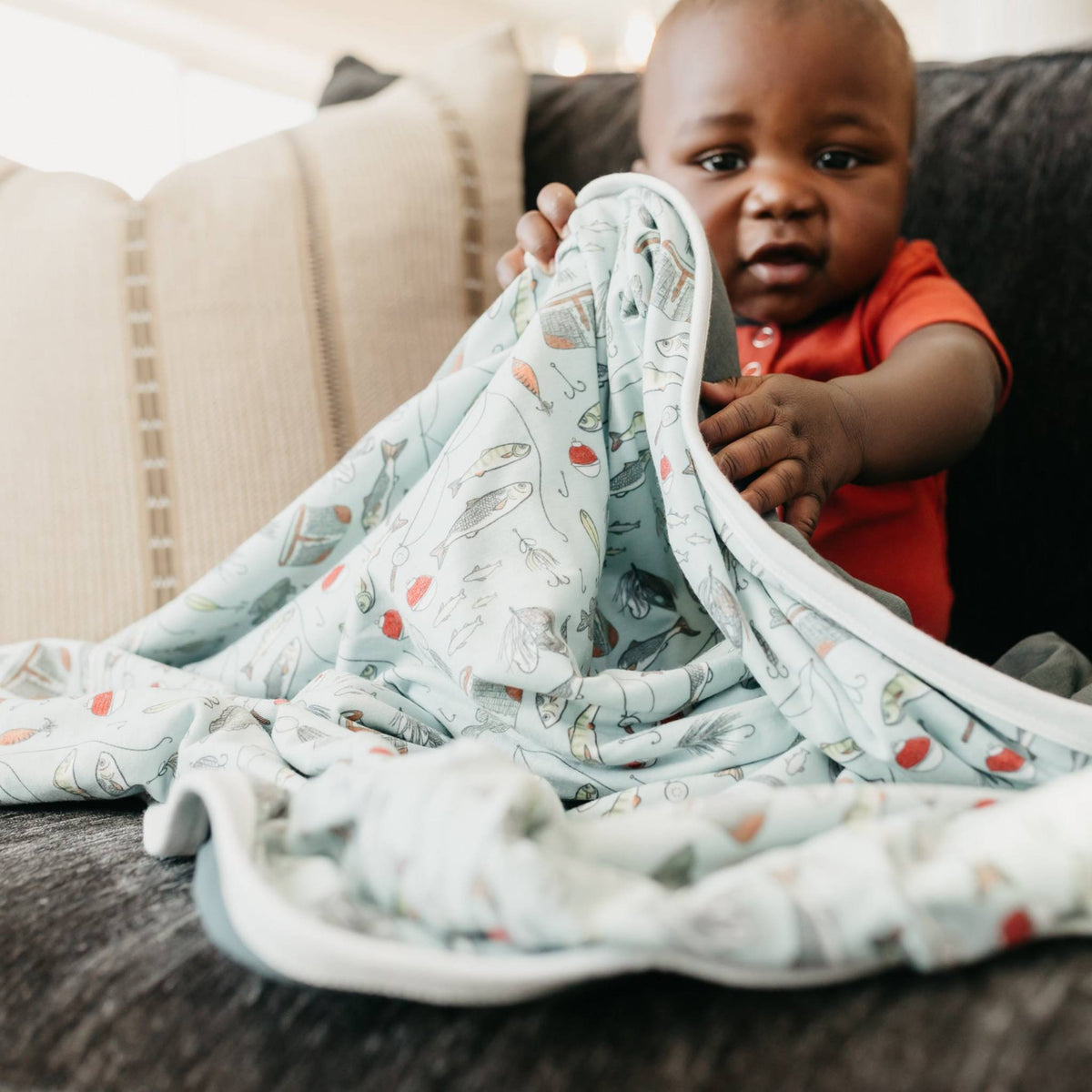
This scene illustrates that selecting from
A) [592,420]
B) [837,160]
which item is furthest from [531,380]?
[837,160]

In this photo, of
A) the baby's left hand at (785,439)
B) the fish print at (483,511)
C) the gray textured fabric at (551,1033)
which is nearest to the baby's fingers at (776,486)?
the baby's left hand at (785,439)

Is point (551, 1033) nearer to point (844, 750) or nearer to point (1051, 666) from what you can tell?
point (844, 750)

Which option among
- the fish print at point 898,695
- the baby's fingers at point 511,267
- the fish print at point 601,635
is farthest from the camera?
the baby's fingers at point 511,267

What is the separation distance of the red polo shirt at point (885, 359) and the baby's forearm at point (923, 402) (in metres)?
0.03

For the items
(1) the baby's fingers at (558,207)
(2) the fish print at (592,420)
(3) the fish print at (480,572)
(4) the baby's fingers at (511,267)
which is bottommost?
(3) the fish print at (480,572)

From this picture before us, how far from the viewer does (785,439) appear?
18.8 inches

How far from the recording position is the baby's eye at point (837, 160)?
0.72m

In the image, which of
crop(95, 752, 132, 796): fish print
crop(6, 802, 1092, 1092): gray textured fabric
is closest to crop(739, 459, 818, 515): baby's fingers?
crop(6, 802, 1092, 1092): gray textured fabric

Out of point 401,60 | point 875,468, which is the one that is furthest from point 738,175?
point 401,60

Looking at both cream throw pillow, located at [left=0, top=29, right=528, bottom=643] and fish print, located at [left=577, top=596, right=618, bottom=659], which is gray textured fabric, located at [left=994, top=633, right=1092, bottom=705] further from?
cream throw pillow, located at [left=0, top=29, right=528, bottom=643]

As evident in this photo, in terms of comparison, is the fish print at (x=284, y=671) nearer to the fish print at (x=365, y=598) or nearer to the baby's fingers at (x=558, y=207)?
the fish print at (x=365, y=598)

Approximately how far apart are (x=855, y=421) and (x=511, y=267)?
0.32 m

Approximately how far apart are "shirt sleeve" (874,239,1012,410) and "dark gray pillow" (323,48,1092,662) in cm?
4

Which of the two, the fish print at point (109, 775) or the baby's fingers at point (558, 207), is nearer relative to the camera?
the fish print at point (109, 775)
